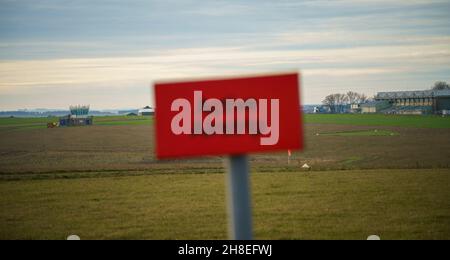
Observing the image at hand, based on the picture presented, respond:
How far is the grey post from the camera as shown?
2.47 metres

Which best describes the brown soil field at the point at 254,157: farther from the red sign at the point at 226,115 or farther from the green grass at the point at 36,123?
the green grass at the point at 36,123

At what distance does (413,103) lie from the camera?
174ft

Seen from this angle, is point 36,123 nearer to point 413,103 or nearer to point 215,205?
point 413,103

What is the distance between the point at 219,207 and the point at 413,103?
47.0 m

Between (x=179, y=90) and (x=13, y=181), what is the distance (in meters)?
15.6

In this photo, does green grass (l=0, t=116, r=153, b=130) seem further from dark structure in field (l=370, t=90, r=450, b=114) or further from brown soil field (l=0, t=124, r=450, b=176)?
dark structure in field (l=370, t=90, r=450, b=114)

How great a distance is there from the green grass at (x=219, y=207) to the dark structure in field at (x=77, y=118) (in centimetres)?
5696

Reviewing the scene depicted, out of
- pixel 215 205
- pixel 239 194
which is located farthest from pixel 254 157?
pixel 239 194

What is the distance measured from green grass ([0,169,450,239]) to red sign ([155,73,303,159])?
19.8 feet

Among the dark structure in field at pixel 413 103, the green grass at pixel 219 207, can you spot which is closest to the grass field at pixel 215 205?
the green grass at pixel 219 207

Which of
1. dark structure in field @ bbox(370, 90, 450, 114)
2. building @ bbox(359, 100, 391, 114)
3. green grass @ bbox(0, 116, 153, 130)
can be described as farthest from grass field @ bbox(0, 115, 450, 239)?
building @ bbox(359, 100, 391, 114)

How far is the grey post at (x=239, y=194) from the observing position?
247cm

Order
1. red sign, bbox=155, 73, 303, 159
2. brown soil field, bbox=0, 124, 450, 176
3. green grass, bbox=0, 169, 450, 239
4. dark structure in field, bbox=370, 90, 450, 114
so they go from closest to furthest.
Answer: red sign, bbox=155, 73, 303, 159
green grass, bbox=0, 169, 450, 239
brown soil field, bbox=0, 124, 450, 176
dark structure in field, bbox=370, 90, 450, 114
